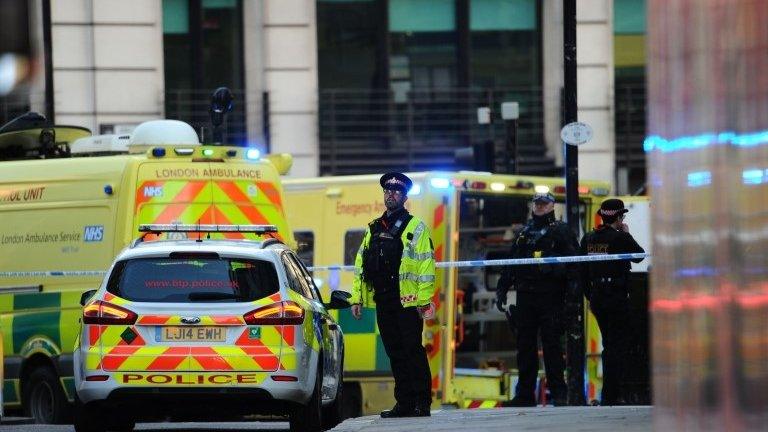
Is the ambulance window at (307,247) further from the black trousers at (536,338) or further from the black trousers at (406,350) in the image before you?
the black trousers at (406,350)

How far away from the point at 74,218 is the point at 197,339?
3.98 meters

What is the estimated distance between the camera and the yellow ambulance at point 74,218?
46.8ft

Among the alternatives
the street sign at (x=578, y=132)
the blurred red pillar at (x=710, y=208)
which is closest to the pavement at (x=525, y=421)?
the street sign at (x=578, y=132)

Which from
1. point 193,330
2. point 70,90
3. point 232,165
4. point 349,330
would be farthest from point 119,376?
point 70,90

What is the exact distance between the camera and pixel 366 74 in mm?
24438

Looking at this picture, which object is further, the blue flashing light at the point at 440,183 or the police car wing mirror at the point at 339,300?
the blue flashing light at the point at 440,183

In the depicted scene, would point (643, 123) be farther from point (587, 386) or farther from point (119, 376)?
point (119, 376)

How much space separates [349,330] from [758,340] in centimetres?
1140

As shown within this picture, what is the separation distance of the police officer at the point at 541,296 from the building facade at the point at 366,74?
28.8 ft

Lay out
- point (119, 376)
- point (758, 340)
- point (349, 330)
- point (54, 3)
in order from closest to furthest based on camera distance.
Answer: point (758, 340) < point (119, 376) < point (349, 330) < point (54, 3)

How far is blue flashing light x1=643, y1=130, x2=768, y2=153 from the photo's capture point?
197 inches

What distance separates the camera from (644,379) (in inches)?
597

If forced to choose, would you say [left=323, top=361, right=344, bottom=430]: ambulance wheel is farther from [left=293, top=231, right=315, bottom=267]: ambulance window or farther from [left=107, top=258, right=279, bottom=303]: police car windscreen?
[left=293, top=231, right=315, bottom=267]: ambulance window

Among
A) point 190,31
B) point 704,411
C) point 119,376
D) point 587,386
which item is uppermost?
point 190,31
